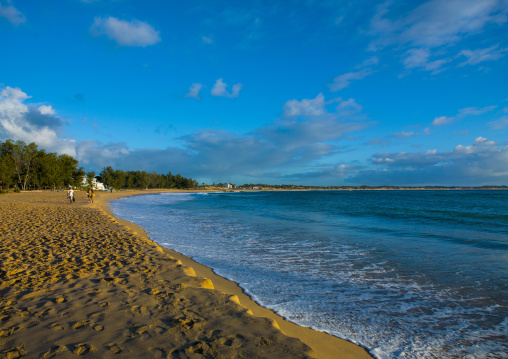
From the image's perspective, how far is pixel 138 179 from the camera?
157m

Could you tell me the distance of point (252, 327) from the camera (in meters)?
4.03

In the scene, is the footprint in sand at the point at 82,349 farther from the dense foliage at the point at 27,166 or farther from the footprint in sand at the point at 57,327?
the dense foliage at the point at 27,166

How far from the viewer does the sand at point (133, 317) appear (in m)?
3.36

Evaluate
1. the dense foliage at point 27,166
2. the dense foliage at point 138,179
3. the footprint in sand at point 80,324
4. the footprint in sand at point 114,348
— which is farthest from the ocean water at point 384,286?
the dense foliage at point 138,179

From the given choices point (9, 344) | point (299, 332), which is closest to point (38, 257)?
point (9, 344)

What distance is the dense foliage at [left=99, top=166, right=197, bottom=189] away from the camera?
135125mm

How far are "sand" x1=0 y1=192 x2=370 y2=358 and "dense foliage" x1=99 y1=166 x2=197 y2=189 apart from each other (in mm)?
141306

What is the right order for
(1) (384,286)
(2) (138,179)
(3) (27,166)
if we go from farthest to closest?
(2) (138,179) → (3) (27,166) → (1) (384,286)

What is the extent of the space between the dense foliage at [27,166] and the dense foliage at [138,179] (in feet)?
159

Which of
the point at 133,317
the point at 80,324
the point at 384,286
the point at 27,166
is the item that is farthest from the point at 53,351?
the point at 27,166

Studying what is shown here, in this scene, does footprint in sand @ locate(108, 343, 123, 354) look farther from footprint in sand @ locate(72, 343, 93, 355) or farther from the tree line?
the tree line

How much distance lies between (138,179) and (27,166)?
3200 inches

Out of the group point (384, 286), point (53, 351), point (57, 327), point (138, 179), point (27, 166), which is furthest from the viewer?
point (138, 179)

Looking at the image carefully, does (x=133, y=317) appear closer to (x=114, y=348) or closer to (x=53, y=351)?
(x=114, y=348)
